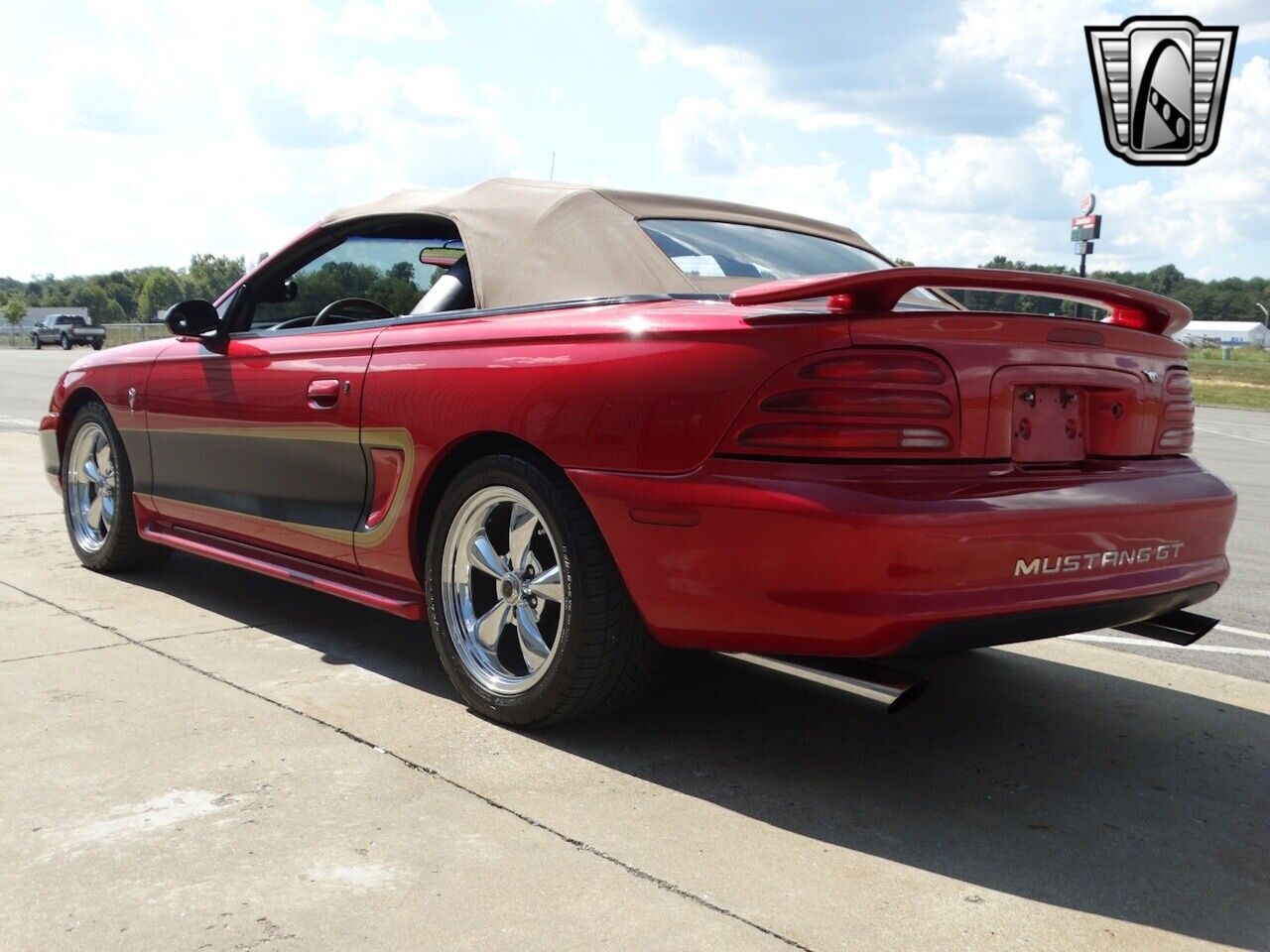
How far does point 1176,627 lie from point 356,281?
290 cm

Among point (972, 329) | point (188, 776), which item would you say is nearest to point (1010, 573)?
point (972, 329)

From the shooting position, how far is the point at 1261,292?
416 feet

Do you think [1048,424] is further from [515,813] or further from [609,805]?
[515,813]

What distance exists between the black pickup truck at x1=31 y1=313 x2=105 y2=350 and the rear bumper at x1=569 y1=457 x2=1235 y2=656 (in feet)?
191

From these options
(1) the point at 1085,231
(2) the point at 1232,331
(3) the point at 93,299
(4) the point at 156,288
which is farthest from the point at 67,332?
(2) the point at 1232,331

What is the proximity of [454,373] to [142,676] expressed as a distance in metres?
1.39

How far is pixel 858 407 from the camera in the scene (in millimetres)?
2883

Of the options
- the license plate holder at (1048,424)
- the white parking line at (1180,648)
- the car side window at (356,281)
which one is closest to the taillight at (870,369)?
the license plate holder at (1048,424)

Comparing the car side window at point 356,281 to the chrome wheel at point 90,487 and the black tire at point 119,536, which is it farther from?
the chrome wheel at point 90,487

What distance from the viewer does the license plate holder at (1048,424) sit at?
3.08m

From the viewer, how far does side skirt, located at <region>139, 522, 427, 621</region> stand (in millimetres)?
3912

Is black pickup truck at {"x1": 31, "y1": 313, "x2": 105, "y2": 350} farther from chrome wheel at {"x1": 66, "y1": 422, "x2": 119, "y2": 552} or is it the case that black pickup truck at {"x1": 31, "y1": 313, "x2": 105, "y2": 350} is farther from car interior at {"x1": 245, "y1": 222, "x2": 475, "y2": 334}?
car interior at {"x1": 245, "y1": 222, "x2": 475, "y2": 334}

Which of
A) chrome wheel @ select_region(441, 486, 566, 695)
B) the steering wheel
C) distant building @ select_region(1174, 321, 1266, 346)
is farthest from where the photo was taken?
distant building @ select_region(1174, 321, 1266, 346)

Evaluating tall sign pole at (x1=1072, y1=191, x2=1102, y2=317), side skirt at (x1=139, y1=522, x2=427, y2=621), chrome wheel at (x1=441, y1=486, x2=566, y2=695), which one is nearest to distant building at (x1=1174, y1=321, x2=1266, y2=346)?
tall sign pole at (x1=1072, y1=191, x2=1102, y2=317)
